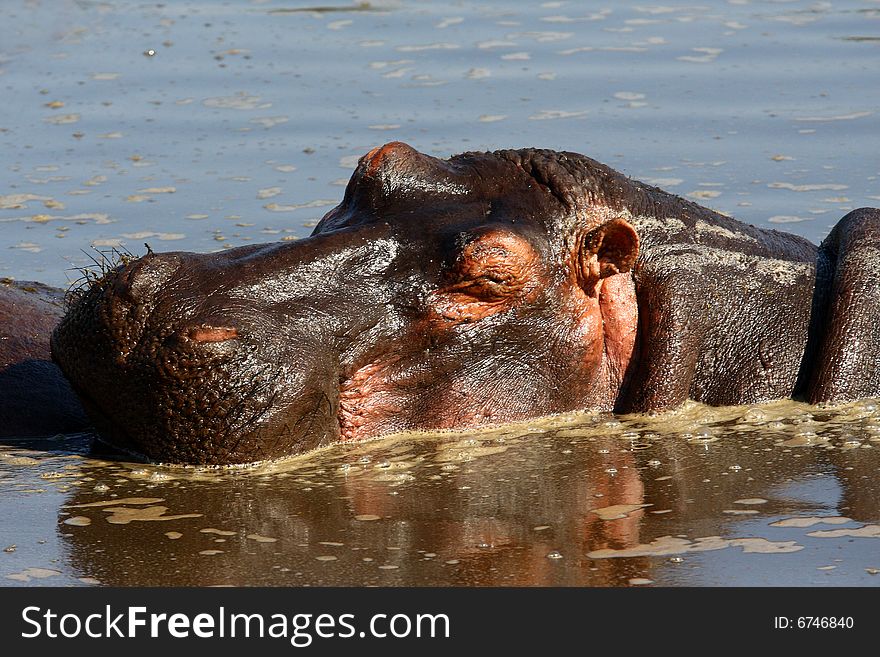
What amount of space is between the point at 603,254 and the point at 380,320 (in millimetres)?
889

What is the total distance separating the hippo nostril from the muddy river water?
0.57m

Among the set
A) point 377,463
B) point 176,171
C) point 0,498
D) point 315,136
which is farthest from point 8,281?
point 315,136

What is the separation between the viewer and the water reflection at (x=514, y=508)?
475 cm

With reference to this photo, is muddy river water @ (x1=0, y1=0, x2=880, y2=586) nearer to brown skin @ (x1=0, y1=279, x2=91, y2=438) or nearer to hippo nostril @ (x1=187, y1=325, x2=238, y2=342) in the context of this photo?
brown skin @ (x1=0, y1=279, x2=91, y2=438)

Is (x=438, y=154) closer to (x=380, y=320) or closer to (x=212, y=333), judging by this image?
(x=380, y=320)

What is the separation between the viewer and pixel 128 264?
5375 mm

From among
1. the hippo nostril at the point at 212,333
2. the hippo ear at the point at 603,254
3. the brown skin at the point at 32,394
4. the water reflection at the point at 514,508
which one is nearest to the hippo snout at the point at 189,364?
the hippo nostril at the point at 212,333

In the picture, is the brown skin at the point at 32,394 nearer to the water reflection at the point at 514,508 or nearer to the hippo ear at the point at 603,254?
the water reflection at the point at 514,508

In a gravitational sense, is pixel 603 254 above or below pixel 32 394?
above

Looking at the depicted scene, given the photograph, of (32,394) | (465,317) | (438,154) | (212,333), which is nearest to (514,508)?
(465,317)

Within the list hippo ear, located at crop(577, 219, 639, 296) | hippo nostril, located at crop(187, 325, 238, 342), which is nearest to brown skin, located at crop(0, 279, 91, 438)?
hippo nostril, located at crop(187, 325, 238, 342)

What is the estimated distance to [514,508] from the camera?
5324 mm

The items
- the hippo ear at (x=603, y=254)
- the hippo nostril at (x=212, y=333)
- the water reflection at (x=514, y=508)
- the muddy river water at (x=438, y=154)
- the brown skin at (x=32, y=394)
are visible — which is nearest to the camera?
the water reflection at (x=514, y=508)

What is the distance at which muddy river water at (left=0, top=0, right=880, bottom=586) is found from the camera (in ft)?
16.2
